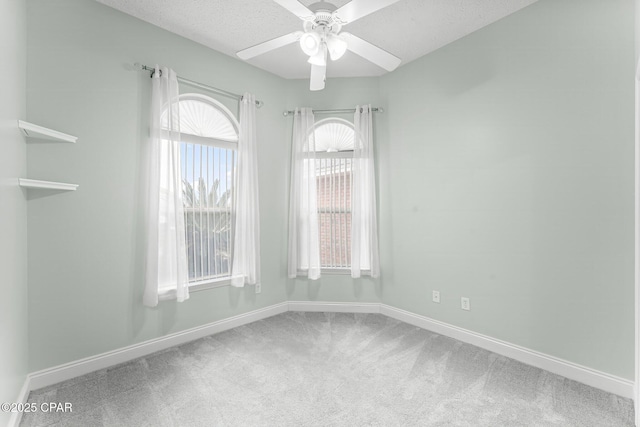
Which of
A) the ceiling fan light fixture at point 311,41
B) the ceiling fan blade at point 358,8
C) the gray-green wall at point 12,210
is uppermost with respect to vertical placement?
the ceiling fan blade at point 358,8

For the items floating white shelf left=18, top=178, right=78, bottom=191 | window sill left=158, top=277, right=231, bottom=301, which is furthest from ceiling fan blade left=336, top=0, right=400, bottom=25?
window sill left=158, top=277, right=231, bottom=301

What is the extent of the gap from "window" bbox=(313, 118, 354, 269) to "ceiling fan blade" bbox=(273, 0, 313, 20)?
6.18ft

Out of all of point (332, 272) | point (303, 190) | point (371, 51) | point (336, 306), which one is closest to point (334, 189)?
point (303, 190)

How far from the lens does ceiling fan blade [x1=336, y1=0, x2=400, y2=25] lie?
1692mm

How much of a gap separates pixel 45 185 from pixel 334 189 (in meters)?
2.62

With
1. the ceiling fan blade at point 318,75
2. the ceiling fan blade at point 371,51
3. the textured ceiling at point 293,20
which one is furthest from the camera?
the textured ceiling at point 293,20

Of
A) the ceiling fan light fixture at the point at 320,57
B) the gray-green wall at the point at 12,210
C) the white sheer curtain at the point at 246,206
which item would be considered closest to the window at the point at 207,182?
the white sheer curtain at the point at 246,206

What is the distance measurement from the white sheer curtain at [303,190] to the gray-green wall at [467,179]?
772 millimetres

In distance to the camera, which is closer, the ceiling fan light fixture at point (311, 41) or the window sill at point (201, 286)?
the ceiling fan light fixture at point (311, 41)

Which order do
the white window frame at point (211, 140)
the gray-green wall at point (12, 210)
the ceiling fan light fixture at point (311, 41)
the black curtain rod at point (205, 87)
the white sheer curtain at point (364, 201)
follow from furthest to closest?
1. the white sheer curtain at point (364, 201)
2. the white window frame at point (211, 140)
3. the black curtain rod at point (205, 87)
4. the ceiling fan light fixture at point (311, 41)
5. the gray-green wall at point (12, 210)

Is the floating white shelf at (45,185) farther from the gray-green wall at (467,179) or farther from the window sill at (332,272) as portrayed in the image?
the window sill at (332,272)

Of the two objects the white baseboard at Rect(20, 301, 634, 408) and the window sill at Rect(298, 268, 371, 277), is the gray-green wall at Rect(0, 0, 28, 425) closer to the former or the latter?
the white baseboard at Rect(20, 301, 634, 408)

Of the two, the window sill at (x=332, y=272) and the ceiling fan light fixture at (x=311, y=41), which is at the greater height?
the ceiling fan light fixture at (x=311, y=41)

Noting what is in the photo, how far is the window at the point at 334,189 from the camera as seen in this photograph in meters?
3.76
